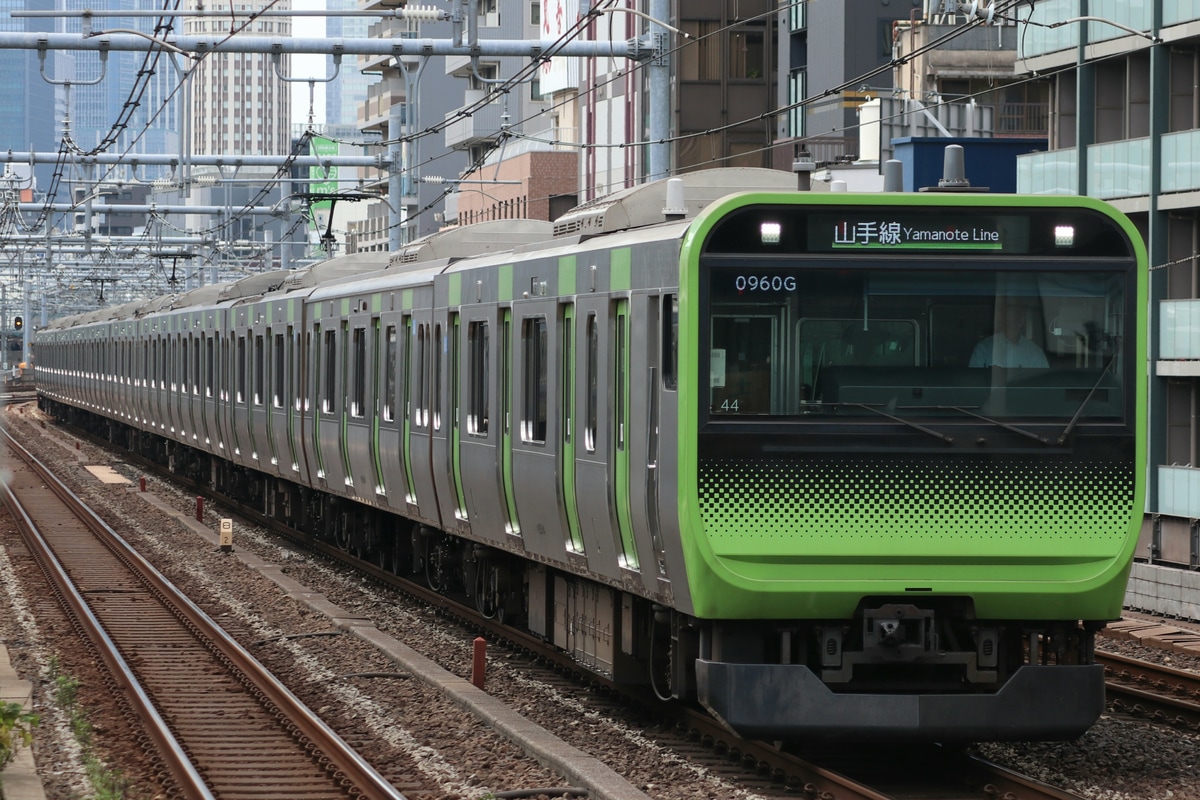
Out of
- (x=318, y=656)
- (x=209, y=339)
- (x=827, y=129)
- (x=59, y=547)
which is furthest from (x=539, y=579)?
(x=827, y=129)

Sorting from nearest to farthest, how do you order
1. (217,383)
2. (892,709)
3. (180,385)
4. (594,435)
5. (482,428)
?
1. (892,709)
2. (594,435)
3. (482,428)
4. (217,383)
5. (180,385)

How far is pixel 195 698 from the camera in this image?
41.1 ft

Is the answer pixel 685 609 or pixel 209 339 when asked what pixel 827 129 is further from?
pixel 685 609

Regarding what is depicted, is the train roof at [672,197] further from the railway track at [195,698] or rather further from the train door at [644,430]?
the railway track at [195,698]

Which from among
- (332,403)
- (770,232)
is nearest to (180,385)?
(332,403)

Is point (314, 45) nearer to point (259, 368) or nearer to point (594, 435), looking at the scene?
point (259, 368)

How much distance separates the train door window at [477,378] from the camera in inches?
528

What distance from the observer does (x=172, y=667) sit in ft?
45.6

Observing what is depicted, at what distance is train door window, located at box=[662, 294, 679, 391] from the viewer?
9.22m

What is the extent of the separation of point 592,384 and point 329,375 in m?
9.30

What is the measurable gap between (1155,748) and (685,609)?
279cm

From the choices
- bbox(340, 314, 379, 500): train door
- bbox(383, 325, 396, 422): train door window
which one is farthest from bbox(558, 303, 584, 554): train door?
bbox(340, 314, 379, 500): train door

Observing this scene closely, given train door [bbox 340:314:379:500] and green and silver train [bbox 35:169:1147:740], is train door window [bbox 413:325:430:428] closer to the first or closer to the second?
train door [bbox 340:314:379:500]

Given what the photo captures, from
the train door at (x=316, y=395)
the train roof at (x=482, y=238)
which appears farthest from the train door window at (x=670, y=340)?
the train door at (x=316, y=395)
